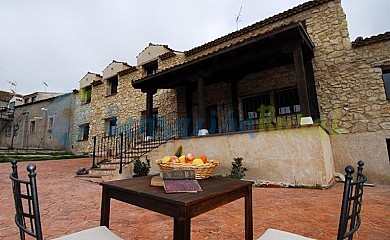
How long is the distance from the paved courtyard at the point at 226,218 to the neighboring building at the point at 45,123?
1269cm

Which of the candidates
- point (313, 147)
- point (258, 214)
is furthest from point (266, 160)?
point (258, 214)

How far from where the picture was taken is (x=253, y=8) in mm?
10055

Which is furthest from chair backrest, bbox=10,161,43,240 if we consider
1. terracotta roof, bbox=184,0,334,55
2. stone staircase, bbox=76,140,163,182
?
terracotta roof, bbox=184,0,334,55

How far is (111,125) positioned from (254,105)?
28.9 ft

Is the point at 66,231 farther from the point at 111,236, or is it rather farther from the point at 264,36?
the point at 264,36

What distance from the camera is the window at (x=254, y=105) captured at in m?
7.48

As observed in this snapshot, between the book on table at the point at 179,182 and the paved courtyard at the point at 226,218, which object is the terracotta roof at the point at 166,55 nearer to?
the paved courtyard at the point at 226,218

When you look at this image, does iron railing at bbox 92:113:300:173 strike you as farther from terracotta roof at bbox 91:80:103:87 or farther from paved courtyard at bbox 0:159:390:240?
terracotta roof at bbox 91:80:103:87

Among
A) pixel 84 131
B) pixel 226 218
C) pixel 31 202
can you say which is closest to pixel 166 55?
pixel 84 131

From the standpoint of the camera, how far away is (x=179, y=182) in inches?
47.9

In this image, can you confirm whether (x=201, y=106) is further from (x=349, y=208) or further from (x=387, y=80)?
(x=349, y=208)

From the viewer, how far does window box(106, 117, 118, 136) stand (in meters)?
11.7

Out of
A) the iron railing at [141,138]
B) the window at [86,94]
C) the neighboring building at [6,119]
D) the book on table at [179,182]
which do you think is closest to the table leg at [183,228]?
the book on table at [179,182]

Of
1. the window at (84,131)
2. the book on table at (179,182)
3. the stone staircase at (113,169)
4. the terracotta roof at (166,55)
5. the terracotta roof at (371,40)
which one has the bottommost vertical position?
the stone staircase at (113,169)
